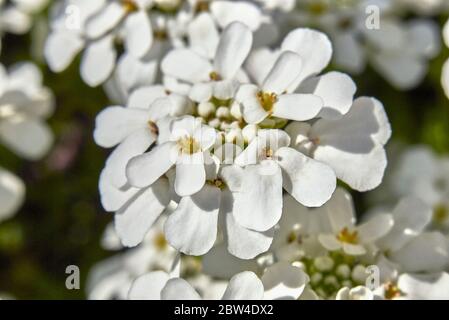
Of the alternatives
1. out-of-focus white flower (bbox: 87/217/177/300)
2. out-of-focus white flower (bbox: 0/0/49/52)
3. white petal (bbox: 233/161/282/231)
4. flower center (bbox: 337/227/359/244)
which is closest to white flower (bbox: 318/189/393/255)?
flower center (bbox: 337/227/359/244)

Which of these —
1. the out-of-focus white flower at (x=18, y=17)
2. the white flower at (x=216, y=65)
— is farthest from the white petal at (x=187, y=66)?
the out-of-focus white flower at (x=18, y=17)

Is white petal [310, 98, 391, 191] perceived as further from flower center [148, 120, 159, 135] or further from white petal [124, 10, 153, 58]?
white petal [124, 10, 153, 58]

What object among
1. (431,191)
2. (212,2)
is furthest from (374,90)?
(212,2)

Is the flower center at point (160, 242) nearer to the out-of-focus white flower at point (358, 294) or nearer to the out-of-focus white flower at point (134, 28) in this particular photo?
the out-of-focus white flower at point (134, 28)

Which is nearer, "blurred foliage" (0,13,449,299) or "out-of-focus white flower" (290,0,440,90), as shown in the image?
"out-of-focus white flower" (290,0,440,90)

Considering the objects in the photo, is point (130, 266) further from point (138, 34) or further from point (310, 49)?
point (310, 49)
